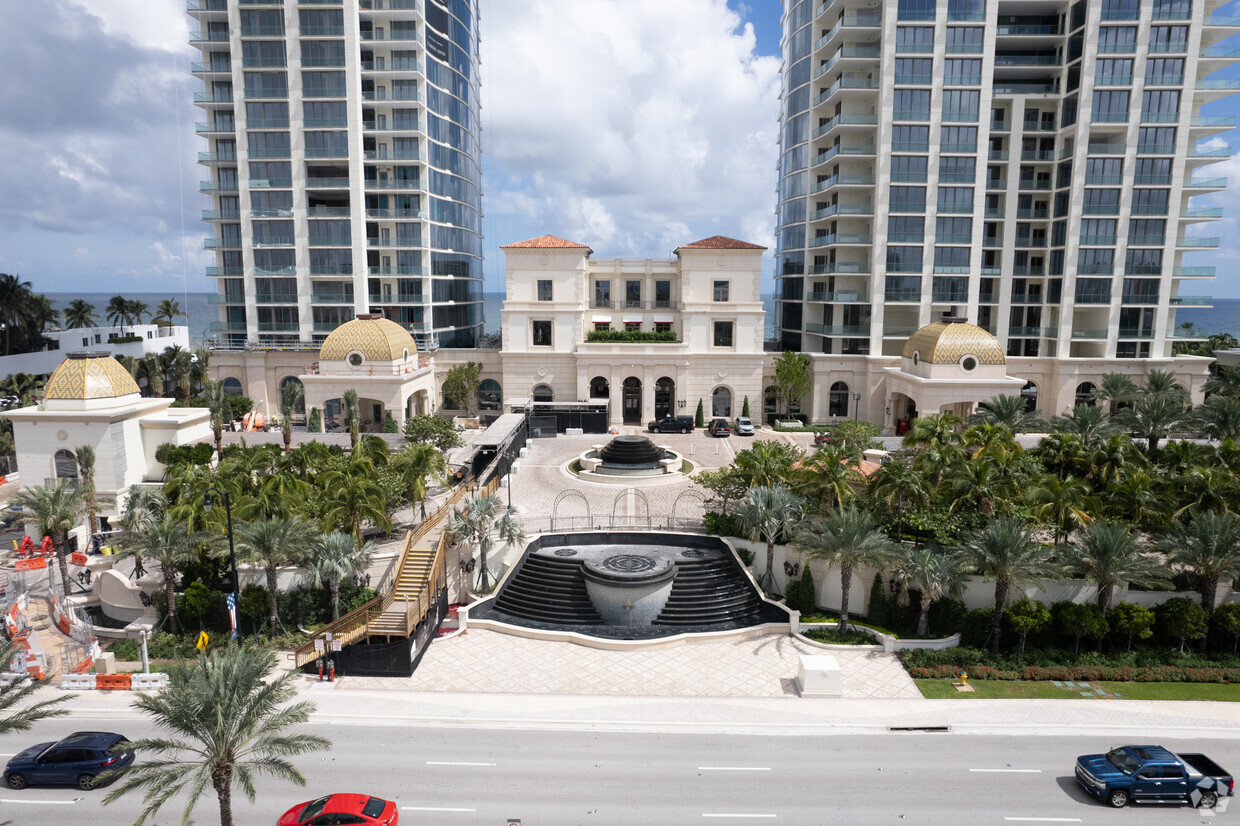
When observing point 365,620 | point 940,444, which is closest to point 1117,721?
point 940,444

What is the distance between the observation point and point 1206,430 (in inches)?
1825

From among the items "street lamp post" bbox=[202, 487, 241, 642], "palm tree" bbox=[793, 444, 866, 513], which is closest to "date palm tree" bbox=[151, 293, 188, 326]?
"street lamp post" bbox=[202, 487, 241, 642]

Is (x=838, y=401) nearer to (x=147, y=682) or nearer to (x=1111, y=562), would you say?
(x=1111, y=562)

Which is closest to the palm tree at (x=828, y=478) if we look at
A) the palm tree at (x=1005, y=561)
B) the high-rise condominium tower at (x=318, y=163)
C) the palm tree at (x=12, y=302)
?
the palm tree at (x=1005, y=561)

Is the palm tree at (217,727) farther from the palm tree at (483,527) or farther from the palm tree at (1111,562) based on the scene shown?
the palm tree at (1111,562)

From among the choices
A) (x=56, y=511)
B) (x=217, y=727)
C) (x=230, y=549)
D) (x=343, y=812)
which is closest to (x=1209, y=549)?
(x=343, y=812)

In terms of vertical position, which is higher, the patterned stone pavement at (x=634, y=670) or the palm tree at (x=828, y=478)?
the palm tree at (x=828, y=478)

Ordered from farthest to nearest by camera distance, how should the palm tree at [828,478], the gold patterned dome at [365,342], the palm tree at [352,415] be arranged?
1. the gold patterned dome at [365,342]
2. the palm tree at [352,415]
3. the palm tree at [828,478]

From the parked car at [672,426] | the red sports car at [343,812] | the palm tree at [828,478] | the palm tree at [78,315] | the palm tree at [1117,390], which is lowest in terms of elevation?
the red sports car at [343,812]

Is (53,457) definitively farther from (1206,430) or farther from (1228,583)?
(1206,430)

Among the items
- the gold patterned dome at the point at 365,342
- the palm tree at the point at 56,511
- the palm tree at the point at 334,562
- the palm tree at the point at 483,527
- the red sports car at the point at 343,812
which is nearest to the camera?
the red sports car at the point at 343,812

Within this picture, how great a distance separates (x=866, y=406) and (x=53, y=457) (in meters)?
58.7

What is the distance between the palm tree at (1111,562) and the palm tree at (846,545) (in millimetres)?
7778

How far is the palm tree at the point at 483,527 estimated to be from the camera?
3519 cm
